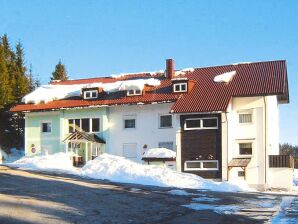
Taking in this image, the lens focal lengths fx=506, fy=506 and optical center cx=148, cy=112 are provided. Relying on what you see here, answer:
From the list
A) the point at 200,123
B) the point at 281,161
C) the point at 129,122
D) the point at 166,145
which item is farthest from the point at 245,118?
the point at 129,122

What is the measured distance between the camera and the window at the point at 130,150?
4231cm

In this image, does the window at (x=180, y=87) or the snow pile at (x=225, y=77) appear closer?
the snow pile at (x=225, y=77)

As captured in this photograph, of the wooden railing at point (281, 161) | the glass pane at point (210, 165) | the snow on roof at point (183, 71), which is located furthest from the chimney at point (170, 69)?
the wooden railing at point (281, 161)

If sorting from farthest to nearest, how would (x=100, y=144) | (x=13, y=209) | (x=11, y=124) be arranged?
(x=11, y=124) → (x=100, y=144) → (x=13, y=209)

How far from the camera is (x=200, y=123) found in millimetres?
38031

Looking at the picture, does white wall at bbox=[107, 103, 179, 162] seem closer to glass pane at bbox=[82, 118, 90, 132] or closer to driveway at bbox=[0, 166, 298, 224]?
glass pane at bbox=[82, 118, 90, 132]

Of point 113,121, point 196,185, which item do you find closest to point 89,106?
point 113,121

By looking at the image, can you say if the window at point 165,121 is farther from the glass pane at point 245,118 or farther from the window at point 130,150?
the glass pane at point 245,118

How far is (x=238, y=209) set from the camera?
17.5m

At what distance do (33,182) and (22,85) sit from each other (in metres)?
35.2

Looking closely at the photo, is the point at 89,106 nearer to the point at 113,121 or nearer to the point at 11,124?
the point at 113,121

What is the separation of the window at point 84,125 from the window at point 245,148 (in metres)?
12.8

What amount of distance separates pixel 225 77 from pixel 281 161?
823 cm

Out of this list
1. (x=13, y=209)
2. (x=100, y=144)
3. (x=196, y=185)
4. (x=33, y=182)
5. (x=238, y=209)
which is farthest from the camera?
(x=100, y=144)
